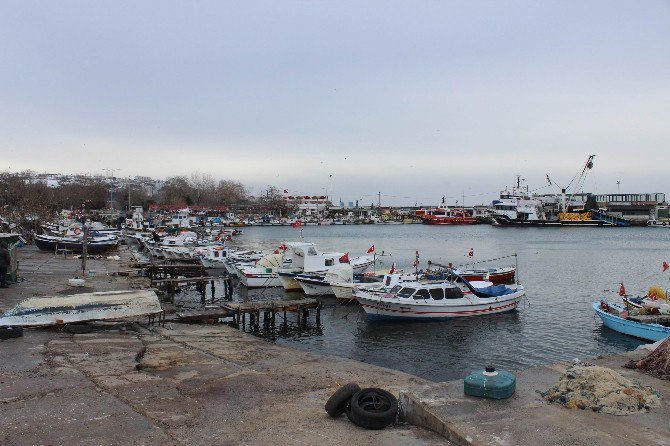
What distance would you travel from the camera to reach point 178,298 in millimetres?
34281

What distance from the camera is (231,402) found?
37.5ft

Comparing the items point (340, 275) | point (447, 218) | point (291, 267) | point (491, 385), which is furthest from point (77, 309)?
point (447, 218)

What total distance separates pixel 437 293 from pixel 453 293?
104 cm

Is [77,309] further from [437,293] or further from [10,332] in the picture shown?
[437,293]

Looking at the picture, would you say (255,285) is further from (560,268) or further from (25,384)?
(560,268)

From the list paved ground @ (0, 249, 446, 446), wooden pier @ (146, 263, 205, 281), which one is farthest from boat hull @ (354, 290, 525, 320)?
wooden pier @ (146, 263, 205, 281)

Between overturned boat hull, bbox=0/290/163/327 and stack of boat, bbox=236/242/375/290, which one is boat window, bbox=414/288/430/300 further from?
overturned boat hull, bbox=0/290/163/327

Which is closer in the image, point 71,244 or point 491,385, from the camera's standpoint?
point 491,385

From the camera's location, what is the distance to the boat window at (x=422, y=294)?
1048 inches

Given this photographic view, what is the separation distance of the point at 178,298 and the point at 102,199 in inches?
5205

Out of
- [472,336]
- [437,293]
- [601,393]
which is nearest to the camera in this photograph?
[601,393]

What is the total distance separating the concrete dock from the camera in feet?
28.6

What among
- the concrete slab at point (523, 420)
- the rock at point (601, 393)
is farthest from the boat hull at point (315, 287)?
the rock at point (601, 393)

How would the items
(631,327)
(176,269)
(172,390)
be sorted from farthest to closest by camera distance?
1. (176,269)
2. (631,327)
3. (172,390)
